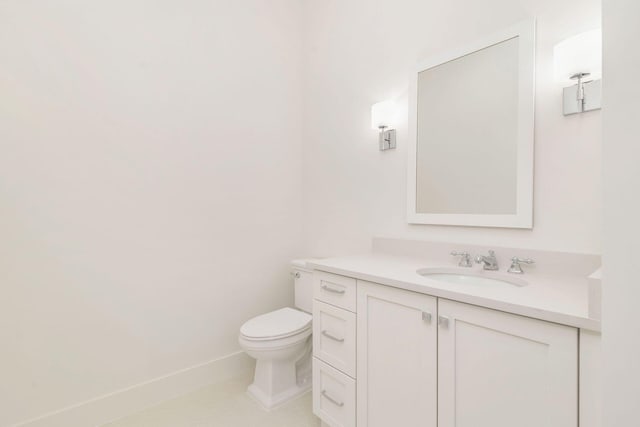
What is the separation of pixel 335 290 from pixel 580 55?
132cm

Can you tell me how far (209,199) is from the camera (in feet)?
6.36

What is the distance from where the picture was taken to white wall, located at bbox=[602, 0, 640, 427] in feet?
1.70

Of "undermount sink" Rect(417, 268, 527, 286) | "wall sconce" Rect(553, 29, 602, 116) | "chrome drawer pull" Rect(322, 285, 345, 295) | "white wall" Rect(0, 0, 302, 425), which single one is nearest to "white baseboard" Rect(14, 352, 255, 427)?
"white wall" Rect(0, 0, 302, 425)

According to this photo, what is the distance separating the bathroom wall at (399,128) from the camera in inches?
44.8

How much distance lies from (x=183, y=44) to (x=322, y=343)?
1.96 meters

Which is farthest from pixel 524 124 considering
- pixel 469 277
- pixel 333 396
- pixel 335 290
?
pixel 333 396

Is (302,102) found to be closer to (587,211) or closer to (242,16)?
(242,16)

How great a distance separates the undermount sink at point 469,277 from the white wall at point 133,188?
49.2 inches

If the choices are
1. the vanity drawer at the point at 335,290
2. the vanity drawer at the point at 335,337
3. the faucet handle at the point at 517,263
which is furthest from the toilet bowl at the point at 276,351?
the faucet handle at the point at 517,263

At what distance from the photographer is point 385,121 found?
1.76 metres

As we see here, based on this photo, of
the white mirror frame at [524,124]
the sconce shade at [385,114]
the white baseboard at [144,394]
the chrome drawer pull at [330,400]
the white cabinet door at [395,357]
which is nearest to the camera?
the white cabinet door at [395,357]

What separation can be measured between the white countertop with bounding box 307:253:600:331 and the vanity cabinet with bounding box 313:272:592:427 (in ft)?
0.11

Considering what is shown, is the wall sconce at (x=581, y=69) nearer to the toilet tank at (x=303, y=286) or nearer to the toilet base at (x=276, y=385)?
the toilet tank at (x=303, y=286)

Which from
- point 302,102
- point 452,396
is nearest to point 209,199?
point 302,102
